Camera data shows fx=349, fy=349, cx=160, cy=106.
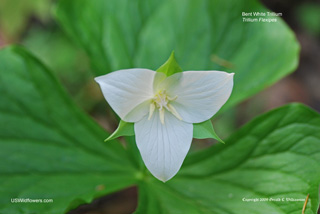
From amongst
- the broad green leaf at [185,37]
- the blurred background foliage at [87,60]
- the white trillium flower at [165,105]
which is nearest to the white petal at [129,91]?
the white trillium flower at [165,105]

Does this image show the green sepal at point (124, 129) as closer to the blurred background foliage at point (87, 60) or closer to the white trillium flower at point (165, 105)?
the white trillium flower at point (165, 105)

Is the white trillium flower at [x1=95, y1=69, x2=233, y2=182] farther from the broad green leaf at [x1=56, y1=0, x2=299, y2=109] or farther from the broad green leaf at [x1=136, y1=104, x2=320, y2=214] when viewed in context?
the broad green leaf at [x1=56, y1=0, x2=299, y2=109]

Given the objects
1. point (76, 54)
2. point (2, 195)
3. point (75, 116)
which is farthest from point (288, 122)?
point (76, 54)

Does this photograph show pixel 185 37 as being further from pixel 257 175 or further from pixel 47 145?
pixel 47 145

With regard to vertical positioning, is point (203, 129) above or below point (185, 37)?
below

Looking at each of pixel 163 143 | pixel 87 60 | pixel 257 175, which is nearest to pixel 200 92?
pixel 163 143

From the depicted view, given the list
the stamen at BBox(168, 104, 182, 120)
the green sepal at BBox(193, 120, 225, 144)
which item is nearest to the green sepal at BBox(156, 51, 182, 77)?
the stamen at BBox(168, 104, 182, 120)

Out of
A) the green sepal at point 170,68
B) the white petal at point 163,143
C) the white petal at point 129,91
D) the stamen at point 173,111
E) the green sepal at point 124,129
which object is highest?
the green sepal at point 170,68
